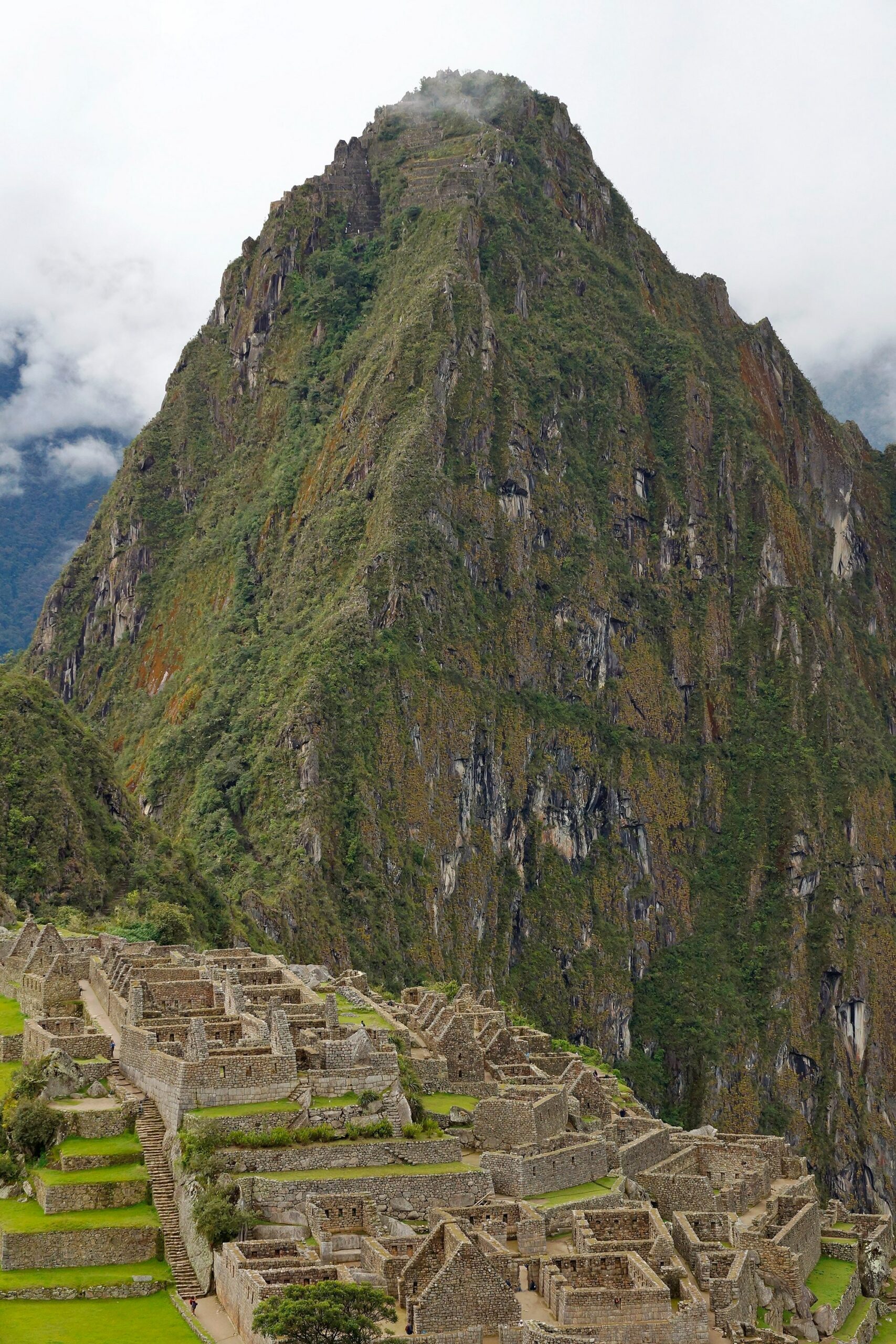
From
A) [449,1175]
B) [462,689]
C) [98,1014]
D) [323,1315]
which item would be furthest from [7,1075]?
[462,689]

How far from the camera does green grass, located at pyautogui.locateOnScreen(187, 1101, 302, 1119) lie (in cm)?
4069

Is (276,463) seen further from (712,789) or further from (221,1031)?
(221,1031)

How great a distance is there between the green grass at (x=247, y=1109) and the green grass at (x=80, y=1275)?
336 centimetres

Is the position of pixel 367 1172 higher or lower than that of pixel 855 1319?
higher

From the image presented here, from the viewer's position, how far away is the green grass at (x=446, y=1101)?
4739 cm

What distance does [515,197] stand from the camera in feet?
644

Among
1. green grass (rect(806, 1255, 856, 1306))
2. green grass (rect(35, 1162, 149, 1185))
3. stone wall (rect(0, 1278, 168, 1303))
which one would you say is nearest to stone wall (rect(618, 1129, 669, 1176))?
green grass (rect(806, 1255, 856, 1306))

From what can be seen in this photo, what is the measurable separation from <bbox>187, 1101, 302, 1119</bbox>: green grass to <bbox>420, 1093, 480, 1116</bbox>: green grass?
234 inches

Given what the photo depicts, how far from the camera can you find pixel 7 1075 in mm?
46875

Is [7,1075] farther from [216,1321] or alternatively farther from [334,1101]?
[216,1321]

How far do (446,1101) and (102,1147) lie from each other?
10.3 meters

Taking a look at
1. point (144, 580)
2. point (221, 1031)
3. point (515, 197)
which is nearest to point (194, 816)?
point (144, 580)

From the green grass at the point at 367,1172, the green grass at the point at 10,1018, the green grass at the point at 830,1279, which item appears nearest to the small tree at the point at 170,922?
the green grass at the point at 10,1018

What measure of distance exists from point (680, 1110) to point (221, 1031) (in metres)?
126
